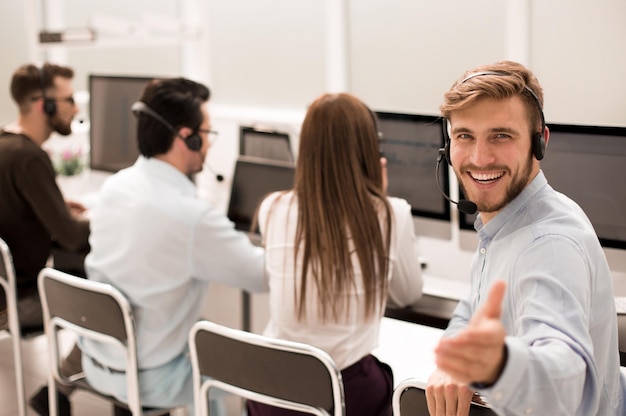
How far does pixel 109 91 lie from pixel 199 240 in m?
1.63

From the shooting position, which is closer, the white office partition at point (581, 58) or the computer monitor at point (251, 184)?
the white office partition at point (581, 58)

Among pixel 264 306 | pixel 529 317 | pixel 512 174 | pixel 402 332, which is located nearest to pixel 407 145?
pixel 402 332

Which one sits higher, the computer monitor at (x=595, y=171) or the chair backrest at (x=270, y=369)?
the computer monitor at (x=595, y=171)

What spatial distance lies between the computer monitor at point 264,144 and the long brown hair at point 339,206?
43.1 inches

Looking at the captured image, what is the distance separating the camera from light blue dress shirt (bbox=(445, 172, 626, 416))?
1.17 meters

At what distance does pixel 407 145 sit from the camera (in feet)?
9.43

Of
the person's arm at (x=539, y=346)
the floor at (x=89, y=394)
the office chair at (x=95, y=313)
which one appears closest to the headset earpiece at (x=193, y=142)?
the office chair at (x=95, y=313)

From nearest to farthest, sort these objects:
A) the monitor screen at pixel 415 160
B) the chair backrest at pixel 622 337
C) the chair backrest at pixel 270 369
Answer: the chair backrest at pixel 270 369 → the chair backrest at pixel 622 337 → the monitor screen at pixel 415 160

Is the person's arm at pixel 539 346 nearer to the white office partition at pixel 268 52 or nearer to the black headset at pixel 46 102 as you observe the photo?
the black headset at pixel 46 102

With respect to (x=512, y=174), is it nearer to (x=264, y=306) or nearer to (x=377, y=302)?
(x=377, y=302)

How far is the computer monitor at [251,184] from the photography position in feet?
10.5

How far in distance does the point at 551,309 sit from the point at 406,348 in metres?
1.14

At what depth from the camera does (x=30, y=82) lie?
11.4ft

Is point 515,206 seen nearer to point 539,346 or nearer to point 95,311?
point 539,346
